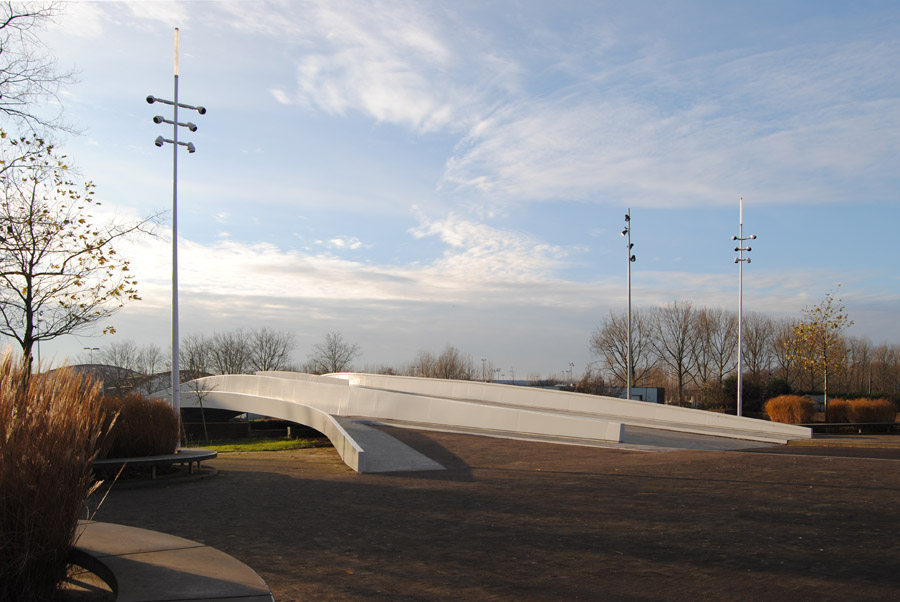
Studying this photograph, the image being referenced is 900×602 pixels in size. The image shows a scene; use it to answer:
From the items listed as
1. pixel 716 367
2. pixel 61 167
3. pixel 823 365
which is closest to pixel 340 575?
pixel 61 167

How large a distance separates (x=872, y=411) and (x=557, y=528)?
2677cm

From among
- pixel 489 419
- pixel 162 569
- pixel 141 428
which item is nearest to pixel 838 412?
pixel 489 419

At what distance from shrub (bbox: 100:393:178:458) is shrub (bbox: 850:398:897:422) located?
27638 mm

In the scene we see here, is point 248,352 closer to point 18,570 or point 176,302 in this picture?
point 176,302

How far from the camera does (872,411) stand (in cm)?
2828

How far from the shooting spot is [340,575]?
5758mm

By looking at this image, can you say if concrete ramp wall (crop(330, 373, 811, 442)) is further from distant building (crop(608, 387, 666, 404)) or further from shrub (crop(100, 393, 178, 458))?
distant building (crop(608, 387, 666, 404))

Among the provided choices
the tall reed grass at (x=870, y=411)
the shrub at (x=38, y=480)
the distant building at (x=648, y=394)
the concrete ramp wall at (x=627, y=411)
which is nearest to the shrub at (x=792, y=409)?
the tall reed grass at (x=870, y=411)

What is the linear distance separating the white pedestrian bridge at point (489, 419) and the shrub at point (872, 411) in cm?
876

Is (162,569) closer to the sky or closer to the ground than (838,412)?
closer to the sky

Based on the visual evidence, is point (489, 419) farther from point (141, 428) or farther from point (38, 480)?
point (38, 480)

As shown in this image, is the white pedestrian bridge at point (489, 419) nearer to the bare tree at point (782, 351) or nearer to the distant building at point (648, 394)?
the distant building at point (648, 394)

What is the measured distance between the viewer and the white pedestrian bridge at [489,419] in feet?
53.7

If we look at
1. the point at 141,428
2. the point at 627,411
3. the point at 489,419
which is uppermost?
the point at 141,428
